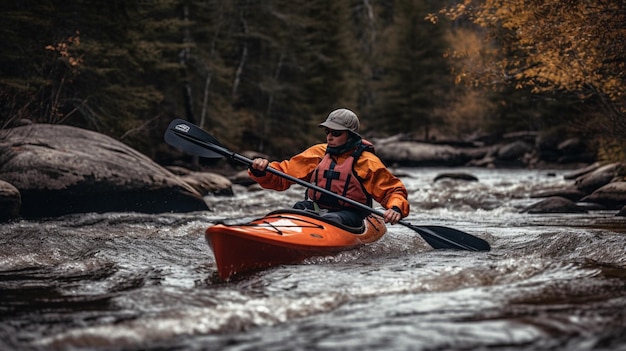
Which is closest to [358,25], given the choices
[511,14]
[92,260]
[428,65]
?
[428,65]

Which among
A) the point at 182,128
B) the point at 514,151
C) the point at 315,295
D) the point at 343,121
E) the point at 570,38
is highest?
the point at 570,38

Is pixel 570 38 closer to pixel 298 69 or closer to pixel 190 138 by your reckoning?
pixel 190 138

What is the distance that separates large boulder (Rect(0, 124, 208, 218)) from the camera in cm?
881

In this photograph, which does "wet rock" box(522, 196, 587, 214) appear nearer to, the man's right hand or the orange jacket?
the orange jacket

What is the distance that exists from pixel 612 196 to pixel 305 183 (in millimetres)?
6490

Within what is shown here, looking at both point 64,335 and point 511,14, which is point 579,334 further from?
point 511,14

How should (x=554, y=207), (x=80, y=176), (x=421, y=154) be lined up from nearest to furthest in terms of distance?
(x=80, y=176), (x=554, y=207), (x=421, y=154)

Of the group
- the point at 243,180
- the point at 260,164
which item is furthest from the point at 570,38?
the point at 243,180

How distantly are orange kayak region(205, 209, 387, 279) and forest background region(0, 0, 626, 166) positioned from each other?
378cm

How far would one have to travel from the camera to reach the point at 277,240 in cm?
525

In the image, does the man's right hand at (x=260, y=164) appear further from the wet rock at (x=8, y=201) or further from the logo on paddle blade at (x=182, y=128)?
the wet rock at (x=8, y=201)

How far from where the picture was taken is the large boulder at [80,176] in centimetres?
881

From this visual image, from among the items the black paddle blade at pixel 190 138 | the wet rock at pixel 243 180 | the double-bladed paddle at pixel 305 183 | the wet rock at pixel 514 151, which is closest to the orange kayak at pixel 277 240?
the double-bladed paddle at pixel 305 183

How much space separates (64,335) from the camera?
3344mm
